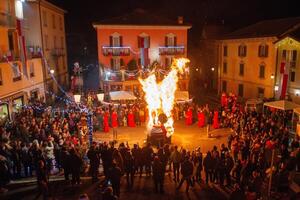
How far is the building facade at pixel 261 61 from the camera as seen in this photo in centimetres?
2731

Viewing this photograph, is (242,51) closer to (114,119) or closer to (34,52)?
(114,119)

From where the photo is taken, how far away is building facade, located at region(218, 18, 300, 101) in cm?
2731

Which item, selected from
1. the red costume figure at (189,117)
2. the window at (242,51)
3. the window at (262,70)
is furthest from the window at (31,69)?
the window at (262,70)

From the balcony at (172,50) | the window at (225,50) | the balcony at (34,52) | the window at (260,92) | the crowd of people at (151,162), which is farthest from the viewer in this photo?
the window at (225,50)

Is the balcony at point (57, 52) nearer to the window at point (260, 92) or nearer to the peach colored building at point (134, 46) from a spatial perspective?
the peach colored building at point (134, 46)

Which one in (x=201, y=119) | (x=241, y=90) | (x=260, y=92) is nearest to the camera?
(x=201, y=119)

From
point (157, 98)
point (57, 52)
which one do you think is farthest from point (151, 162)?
point (57, 52)

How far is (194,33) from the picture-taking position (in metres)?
49.7

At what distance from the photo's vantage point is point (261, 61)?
3128 cm

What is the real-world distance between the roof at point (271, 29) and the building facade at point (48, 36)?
22063mm

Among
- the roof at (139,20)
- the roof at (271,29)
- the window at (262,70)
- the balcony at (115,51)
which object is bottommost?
the window at (262,70)

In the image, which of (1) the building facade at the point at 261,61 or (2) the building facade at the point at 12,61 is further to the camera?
(1) the building facade at the point at 261,61

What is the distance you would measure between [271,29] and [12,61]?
25.9 metres

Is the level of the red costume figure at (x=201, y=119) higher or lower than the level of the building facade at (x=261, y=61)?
lower
